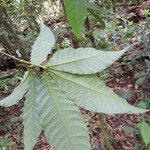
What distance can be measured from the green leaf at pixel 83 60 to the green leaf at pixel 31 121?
69 mm

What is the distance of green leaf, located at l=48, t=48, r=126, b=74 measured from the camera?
744mm

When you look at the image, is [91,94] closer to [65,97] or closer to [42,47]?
[65,97]

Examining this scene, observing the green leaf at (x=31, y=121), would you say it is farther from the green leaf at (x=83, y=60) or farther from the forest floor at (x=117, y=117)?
the forest floor at (x=117, y=117)

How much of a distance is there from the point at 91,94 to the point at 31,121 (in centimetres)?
14

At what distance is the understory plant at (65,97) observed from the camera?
667mm

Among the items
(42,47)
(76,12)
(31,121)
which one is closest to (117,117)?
(42,47)

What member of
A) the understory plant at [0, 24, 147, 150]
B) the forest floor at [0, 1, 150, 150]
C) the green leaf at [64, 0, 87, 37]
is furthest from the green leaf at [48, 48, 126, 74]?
the forest floor at [0, 1, 150, 150]

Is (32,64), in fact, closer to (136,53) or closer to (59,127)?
(59,127)

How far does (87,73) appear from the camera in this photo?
2.41 feet

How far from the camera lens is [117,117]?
3.35 meters

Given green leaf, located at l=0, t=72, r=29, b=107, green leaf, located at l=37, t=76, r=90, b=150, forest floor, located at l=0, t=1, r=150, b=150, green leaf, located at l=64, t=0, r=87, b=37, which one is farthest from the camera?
forest floor, located at l=0, t=1, r=150, b=150

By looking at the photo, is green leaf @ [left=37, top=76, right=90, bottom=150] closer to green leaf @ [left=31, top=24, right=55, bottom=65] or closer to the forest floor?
green leaf @ [left=31, top=24, right=55, bottom=65]

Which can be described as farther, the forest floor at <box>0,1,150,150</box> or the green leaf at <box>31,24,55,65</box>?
the forest floor at <box>0,1,150,150</box>

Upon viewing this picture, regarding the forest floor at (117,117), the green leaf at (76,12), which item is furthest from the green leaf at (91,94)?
the forest floor at (117,117)
